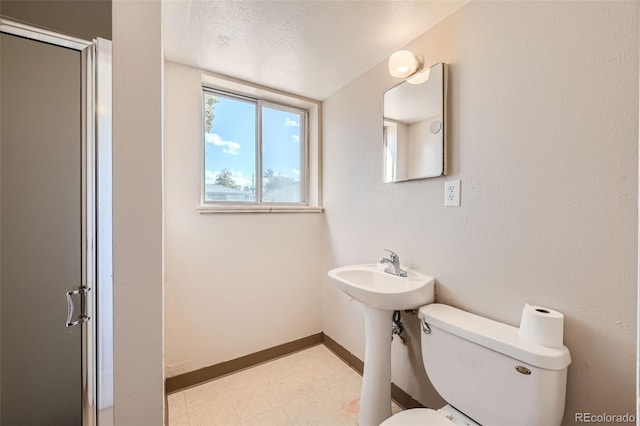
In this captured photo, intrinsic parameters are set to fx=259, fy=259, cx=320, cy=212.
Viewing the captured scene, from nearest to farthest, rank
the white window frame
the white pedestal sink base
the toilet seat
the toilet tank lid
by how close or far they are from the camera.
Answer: the toilet tank lid < the toilet seat < the white pedestal sink base < the white window frame

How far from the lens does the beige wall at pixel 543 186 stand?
2.65 feet

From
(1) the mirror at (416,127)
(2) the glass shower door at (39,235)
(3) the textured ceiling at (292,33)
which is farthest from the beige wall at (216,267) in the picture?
(1) the mirror at (416,127)

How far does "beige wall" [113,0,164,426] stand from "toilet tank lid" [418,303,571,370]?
41.6 inches

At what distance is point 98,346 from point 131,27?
93 centimetres

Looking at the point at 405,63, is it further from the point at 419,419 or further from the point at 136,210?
the point at 419,419

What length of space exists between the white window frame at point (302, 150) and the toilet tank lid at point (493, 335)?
1.28 meters

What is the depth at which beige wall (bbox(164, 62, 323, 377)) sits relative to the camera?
166 cm

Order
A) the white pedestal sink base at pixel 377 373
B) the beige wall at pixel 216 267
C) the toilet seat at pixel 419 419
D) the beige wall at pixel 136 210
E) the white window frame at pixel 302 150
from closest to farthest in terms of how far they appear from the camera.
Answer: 1. the beige wall at pixel 136 210
2. the toilet seat at pixel 419 419
3. the white pedestal sink base at pixel 377 373
4. the beige wall at pixel 216 267
5. the white window frame at pixel 302 150

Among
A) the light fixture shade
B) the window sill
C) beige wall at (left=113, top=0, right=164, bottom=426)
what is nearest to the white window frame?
the window sill

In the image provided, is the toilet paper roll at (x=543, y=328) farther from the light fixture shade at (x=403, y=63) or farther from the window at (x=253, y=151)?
the window at (x=253, y=151)

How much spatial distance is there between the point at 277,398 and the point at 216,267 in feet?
3.02

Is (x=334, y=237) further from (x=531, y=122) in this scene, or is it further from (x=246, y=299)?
(x=531, y=122)

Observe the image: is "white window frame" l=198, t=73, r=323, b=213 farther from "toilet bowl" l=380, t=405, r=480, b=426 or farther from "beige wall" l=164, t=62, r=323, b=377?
"toilet bowl" l=380, t=405, r=480, b=426

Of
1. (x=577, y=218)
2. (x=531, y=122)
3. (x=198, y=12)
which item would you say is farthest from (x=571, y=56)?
(x=198, y=12)
